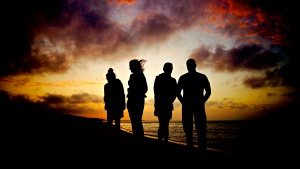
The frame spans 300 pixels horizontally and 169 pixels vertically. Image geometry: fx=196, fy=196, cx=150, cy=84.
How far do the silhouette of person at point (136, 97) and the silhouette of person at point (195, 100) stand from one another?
1.10m

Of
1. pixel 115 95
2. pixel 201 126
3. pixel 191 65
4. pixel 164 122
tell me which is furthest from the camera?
pixel 115 95

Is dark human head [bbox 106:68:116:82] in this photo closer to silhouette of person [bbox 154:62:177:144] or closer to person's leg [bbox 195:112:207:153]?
silhouette of person [bbox 154:62:177:144]

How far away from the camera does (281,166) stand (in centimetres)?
354

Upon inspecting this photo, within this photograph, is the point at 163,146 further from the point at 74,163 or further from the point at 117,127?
the point at 74,163

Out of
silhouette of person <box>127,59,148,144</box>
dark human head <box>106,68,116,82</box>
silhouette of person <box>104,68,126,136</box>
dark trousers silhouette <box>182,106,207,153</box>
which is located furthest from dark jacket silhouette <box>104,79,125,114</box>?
dark trousers silhouette <box>182,106,207,153</box>

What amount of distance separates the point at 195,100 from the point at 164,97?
856 millimetres

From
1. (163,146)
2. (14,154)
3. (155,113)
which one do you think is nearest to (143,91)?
(155,113)

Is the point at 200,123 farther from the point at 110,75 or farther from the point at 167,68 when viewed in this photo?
the point at 110,75

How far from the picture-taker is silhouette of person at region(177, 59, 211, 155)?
503cm

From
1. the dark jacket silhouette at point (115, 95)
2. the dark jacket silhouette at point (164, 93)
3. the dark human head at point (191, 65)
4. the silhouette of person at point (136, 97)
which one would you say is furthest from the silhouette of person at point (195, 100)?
the dark jacket silhouette at point (115, 95)

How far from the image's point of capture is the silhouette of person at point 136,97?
488 cm

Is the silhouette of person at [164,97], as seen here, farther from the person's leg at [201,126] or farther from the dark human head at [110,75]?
the dark human head at [110,75]

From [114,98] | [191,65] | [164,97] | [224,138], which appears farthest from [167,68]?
[224,138]

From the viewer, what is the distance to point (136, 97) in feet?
16.1
